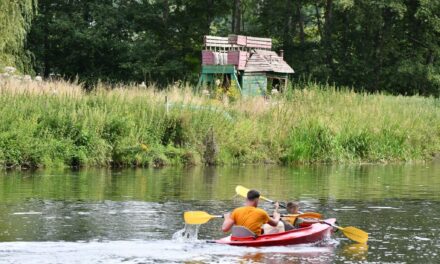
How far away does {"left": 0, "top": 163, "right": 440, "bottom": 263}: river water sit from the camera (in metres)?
14.4

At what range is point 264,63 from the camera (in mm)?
41281

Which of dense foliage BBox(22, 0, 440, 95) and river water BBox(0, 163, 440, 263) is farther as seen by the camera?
dense foliage BBox(22, 0, 440, 95)

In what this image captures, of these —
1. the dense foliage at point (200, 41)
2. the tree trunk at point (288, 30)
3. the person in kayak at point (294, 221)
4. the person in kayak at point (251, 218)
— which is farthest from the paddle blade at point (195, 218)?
the tree trunk at point (288, 30)

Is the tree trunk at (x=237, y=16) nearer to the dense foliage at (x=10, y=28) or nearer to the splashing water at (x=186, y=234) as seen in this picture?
the dense foliage at (x=10, y=28)

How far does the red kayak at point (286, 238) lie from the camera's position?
15047 mm

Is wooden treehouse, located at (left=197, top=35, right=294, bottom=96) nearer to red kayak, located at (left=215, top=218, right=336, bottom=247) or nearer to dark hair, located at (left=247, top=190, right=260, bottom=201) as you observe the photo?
red kayak, located at (left=215, top=218, right=336, bottom=247)

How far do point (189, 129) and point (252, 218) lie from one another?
539 inches

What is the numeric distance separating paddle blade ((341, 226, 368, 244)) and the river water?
13 centimetres

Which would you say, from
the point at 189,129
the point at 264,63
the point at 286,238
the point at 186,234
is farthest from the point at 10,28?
the point at 286,238

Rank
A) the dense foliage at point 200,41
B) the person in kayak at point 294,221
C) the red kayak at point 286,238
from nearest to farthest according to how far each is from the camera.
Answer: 1. the red kayak at point 286,238
2. the person in kayak at point 294,221
3. the dense foliage at point 200,41

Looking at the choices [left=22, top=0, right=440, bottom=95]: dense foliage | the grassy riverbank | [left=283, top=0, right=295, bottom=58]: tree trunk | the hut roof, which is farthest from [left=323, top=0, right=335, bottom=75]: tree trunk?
the grassy riverbank

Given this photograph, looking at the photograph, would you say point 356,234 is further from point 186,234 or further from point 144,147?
point 144,147

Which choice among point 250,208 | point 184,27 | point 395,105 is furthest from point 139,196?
point 184,27

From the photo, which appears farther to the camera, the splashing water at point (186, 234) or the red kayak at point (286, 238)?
the splashing water at point (186, 234)
